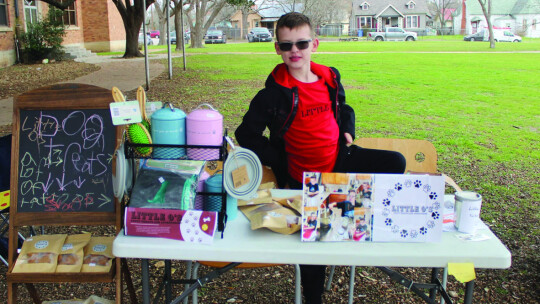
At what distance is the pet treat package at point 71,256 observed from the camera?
2278mm

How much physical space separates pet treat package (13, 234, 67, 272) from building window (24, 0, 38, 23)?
18.7m

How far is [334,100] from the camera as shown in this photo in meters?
2.64

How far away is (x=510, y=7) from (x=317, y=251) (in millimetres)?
70719

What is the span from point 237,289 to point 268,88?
1387 mm

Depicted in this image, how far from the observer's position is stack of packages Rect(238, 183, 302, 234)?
1.89 m

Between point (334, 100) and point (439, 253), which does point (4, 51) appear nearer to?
point (334, 100)

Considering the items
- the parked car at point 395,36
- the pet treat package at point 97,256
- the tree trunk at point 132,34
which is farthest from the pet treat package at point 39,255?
the parked car at point 395,36

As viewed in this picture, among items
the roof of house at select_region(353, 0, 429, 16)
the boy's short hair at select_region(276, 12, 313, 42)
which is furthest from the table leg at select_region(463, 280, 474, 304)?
the roof of house at select_region(353, 0, 429, 16)

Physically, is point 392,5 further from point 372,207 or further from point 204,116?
point 372,207

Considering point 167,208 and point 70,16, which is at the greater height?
point 70,16

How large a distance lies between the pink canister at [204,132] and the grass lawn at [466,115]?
2116 millimetres

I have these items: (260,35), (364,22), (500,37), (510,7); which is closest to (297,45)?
(260,35)

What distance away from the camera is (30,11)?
63.1 ft

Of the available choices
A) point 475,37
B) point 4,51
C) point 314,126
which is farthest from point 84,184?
point 475,37
